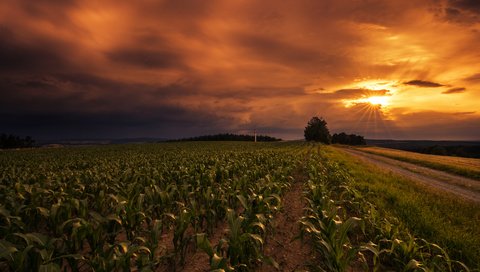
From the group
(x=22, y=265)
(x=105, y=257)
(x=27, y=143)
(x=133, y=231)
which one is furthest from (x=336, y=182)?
(x=27, y=143)

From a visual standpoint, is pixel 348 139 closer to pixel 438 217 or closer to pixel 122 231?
pixel 438 217

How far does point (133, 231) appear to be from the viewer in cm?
676

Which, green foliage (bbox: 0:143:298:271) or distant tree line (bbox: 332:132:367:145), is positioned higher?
distant tree line (bbox: 332:132:367:145)

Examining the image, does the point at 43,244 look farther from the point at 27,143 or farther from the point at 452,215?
the point at 27,143

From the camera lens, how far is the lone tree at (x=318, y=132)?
378 ft

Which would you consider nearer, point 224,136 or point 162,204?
point 162,204

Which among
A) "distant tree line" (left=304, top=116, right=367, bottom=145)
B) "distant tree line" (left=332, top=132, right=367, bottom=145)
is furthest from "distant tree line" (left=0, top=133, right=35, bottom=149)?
"distant tree line" (left=332, top=132, right=367, bottom=145)

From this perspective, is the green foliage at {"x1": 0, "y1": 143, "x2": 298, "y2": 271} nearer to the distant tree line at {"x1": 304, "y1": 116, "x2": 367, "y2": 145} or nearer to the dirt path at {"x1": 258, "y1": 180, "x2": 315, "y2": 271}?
the dirt path at {"x1": 258, "y1": 180, "x2": 315, "y2": 271}

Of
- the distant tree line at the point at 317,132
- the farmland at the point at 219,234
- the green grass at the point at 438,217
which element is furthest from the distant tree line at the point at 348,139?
the farmland at the point at 219,234

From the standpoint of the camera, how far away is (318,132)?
116 meters

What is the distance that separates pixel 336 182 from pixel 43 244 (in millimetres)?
12181

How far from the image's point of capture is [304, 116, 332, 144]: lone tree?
115 m

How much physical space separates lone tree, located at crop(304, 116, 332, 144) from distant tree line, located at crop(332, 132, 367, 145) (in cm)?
3268

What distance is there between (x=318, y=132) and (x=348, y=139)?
41.8m
